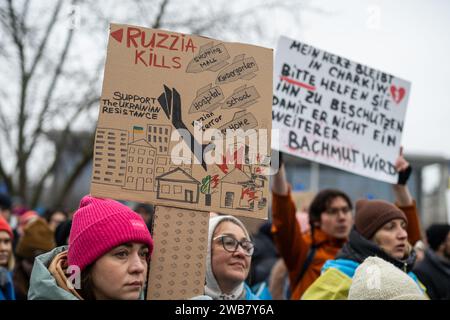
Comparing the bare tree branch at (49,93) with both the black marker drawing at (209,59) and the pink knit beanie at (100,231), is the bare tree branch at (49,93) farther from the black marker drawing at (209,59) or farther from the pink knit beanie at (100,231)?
the pink knit beanie at (100,231)

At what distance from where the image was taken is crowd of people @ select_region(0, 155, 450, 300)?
91.4 inches

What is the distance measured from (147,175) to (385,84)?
2.45 meters

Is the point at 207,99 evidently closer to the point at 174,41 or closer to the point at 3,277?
the point at 174,41

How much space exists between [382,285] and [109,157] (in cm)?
128

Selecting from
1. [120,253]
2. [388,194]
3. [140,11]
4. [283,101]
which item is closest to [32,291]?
[120,253]

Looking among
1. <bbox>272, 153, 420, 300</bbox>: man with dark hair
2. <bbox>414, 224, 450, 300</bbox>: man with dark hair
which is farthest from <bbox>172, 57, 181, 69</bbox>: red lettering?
<bbox>414, 224, 450, 300</bbox>: man with dark hair

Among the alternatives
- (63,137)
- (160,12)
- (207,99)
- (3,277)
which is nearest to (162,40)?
(207,99)

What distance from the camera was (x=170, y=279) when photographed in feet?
8.18

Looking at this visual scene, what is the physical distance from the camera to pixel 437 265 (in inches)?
187

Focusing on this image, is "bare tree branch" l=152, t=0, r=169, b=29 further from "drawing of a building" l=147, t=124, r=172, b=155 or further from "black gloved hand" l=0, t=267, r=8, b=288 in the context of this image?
"drawing of a building" l=147, t=124, r=172, b=155

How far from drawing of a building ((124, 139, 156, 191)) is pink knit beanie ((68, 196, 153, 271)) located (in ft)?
0.42

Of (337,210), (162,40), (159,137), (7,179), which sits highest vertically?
(162,40)

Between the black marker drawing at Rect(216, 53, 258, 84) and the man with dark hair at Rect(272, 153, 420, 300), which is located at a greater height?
the black marker drawing at Rect(216, 53, 258, 84)
